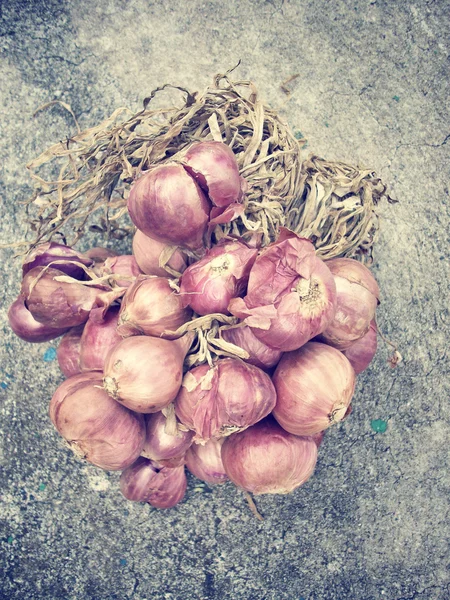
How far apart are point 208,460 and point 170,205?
61cm

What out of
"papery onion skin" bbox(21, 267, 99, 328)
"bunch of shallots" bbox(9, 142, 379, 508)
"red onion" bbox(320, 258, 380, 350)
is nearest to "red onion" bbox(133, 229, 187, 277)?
"bunch of shallots" bbox(9, 142, 379, 508)

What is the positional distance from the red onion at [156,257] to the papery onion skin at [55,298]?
12cm

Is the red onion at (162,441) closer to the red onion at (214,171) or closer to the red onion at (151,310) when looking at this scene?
the red onion at (151,310)

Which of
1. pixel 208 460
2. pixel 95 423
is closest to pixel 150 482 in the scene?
pixel 208 460

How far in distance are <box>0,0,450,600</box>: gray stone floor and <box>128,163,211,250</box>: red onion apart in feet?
2.08

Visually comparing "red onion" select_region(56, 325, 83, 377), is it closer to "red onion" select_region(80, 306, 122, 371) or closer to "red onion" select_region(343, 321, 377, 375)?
"red onion" select_region(80, 306, 122, 371)

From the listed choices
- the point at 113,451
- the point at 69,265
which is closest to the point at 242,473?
the point at 113,451

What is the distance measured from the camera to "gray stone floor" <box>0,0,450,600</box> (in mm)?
1531

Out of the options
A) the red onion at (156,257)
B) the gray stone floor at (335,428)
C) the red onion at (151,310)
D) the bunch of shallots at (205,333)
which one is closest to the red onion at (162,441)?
the bunch of shallots at (205,333)

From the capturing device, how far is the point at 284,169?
1.17 metres

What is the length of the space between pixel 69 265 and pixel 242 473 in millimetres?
589

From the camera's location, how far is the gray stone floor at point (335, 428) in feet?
5.02

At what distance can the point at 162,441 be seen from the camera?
1.12m

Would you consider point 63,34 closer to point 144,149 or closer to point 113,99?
point 113,99
